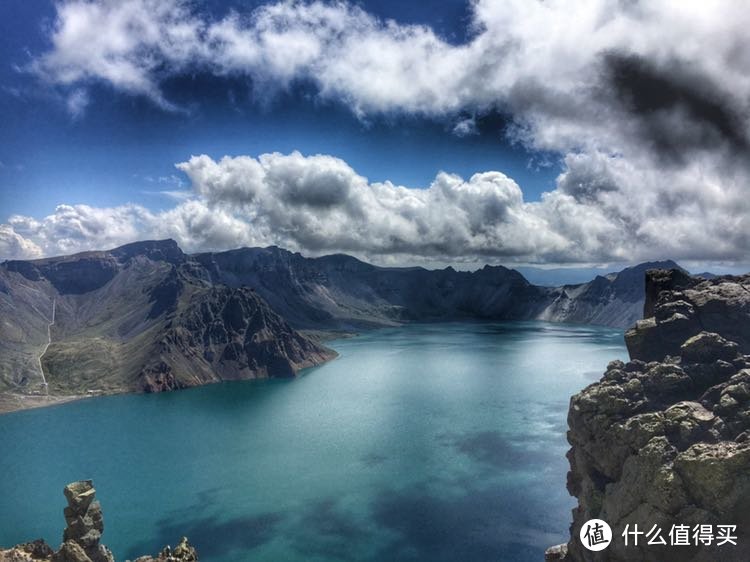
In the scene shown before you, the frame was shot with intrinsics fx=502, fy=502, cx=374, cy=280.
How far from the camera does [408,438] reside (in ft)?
498

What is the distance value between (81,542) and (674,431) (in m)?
67.9

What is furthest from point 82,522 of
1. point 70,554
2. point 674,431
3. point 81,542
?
point 674,431

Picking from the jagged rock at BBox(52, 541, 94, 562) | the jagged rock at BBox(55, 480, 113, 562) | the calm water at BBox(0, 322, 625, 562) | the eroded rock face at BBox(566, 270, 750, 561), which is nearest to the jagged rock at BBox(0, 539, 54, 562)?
the jagged rock at BBox(52, 541, 94, 562)

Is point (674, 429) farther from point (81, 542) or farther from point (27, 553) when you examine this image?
point (27, 553)

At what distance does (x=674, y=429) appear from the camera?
56.4 m

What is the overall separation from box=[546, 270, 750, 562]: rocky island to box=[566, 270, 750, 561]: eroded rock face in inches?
4.2

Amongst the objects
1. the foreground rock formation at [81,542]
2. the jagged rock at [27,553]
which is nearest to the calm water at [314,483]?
the foreground rock formation at [81,542]

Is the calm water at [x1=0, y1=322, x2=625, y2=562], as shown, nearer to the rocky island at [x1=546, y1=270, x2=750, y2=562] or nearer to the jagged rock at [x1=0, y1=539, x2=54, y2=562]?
the rocky island at [x1=546, y1=270, x2=750, y2=562]

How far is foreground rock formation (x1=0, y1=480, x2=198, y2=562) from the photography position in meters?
52.3

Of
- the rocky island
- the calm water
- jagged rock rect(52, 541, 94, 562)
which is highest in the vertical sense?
the rocky island

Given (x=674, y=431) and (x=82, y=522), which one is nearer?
(x=674, y=431)

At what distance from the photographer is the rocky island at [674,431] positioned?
48.6m

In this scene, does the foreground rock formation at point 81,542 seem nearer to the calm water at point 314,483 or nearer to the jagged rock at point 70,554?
the jagged rock at point 70,554

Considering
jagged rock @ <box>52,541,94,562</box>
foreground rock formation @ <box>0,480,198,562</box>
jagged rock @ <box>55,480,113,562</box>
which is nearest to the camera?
jagged rock @ <box>52,541,94,562</box>
